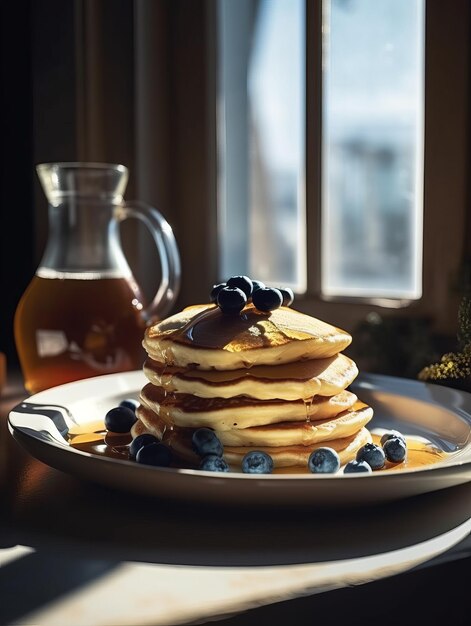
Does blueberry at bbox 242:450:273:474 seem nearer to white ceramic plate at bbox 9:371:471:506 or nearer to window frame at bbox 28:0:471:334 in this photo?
white ceramic plate at bbox 9:371:471:506

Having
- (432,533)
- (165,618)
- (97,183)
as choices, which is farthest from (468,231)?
(165,618)

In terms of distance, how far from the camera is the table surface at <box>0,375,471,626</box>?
548mm

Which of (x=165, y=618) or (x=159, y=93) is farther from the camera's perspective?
(x=159, y=93)

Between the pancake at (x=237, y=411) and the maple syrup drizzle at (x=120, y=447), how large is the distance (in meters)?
0.05

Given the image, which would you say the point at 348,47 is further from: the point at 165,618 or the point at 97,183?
the point at 165,618

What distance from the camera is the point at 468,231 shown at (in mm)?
1396

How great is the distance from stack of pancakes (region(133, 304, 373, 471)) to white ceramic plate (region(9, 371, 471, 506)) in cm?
10

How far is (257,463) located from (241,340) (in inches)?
5.0

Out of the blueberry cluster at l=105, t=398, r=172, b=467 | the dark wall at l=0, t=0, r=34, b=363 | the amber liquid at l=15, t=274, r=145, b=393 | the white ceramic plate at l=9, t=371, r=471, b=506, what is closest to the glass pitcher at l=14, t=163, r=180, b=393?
the amber liquid at l=15, t=274, r=145, b=393

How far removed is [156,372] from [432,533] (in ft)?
1.14

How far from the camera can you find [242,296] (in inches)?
35.1

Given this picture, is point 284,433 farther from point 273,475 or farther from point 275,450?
point 273,475

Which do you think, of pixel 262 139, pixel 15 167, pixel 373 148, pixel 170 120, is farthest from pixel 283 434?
pixel 15 167

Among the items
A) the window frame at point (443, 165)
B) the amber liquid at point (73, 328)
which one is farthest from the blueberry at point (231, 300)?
the window frame at point (443, 165)
